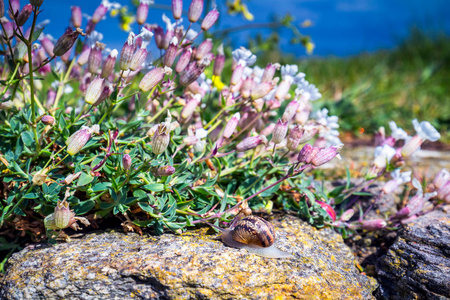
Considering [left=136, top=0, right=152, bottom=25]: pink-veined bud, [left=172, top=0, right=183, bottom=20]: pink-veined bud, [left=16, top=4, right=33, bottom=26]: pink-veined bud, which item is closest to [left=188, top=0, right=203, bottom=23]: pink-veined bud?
[left=172, top=0, right=183, bottom=20]: pink-veined bud

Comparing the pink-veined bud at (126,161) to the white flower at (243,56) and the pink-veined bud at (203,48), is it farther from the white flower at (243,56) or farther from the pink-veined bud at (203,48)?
the white flower at (243,56)

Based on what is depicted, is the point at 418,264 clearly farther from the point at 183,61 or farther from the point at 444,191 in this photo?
the point at 183,61

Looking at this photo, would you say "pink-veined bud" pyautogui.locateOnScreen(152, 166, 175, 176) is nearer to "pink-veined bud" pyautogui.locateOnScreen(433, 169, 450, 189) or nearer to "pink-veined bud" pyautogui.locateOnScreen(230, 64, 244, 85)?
"pink-veined bud" pyautogui.locateOnScreen(230, 64, 244, 85)

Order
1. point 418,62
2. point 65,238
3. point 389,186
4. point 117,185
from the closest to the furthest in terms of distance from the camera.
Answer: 1. point 117,185
2. point 65,238
3. point 389,186
4. point 418,62

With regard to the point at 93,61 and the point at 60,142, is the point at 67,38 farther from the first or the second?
the point at 60,142

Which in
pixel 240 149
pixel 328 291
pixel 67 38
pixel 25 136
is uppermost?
pixel 67 38

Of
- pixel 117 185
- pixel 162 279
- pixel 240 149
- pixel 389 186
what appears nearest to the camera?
pixel 162 279

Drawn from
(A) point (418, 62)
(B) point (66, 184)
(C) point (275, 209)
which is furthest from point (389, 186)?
(A) point (418, 62)
